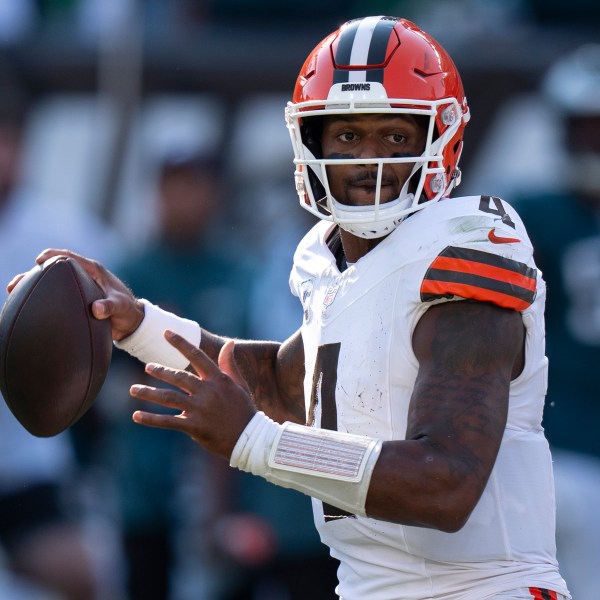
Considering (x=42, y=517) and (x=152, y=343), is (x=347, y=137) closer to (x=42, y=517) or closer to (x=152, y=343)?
(x=152, y=343)

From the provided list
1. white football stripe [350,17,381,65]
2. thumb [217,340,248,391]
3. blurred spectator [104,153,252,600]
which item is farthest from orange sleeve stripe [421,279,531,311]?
blurred spectator [104,153,252,600]

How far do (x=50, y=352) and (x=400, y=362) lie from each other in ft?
2.48

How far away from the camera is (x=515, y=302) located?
2.81 m

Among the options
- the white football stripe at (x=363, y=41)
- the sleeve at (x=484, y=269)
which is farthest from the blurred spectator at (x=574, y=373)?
the sleeve at (x=484, y=269)

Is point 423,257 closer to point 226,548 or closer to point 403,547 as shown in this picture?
point 403,547

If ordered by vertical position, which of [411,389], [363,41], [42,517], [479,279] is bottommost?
[42,517]

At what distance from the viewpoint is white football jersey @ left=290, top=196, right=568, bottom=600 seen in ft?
9.44

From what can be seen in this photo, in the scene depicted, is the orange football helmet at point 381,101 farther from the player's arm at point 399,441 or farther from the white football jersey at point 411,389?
the player's arm at point 399,441

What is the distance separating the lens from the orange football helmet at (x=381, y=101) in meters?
3.10

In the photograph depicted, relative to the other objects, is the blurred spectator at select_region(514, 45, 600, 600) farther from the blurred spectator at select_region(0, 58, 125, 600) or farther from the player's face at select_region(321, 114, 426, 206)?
the player's face at select_region(321, 114, 426, 206)

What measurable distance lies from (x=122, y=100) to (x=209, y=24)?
2.21ft

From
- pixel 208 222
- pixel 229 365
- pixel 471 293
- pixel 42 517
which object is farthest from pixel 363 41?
pixel 208 222

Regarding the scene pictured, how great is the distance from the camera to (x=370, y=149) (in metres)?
3.13

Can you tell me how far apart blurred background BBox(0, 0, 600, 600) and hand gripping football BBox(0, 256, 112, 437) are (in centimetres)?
200
